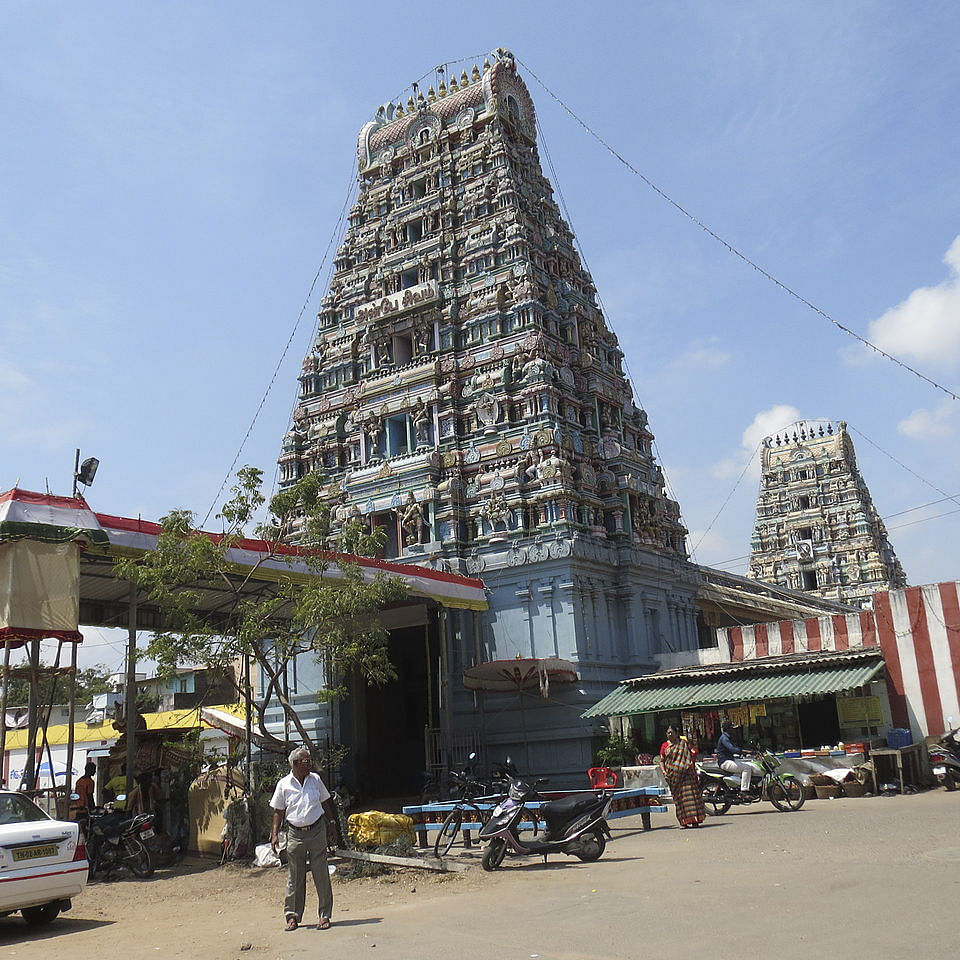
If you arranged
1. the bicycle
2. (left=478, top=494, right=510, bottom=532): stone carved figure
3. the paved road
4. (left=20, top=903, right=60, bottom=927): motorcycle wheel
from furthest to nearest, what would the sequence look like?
(left=478, top=494, right=510, bottom=532): stone carved figure
the bicycle
(left=20, top=903, right=60, bottom=927): motorcycle wheel
the paved road

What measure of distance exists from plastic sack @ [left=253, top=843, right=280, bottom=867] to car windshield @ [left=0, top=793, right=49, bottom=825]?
372 centimetres

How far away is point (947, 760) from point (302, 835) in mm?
14529

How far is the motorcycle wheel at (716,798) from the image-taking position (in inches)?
644

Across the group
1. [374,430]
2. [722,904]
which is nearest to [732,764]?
[722,904]

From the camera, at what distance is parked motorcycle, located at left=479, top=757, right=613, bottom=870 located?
1191cm

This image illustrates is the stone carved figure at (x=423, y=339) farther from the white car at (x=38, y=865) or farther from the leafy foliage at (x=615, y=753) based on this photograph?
the white car at (x=38, y=865)

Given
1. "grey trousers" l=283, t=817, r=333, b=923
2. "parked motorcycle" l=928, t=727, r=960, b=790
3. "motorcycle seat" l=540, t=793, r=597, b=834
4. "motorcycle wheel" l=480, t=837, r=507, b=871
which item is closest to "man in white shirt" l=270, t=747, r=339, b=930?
"grey trousers" l=283, t=817, r=333, b=923

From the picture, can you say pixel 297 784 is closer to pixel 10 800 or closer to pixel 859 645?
pixel 10 800

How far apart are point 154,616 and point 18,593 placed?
9.38 meters

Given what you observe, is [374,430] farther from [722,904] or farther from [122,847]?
[722,904]

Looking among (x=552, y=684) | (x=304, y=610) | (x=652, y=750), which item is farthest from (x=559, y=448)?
(x=304, y=610)

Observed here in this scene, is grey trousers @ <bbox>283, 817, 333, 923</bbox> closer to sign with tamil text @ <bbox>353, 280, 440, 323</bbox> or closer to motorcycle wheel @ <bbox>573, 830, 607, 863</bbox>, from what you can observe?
motorcycle wheel @ <bbox>573, 830, 607, 863</bbox>

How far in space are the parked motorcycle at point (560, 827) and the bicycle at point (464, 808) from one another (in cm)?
94

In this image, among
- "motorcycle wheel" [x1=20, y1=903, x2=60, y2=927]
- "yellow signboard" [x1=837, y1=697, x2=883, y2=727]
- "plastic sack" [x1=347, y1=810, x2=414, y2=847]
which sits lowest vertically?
"motorcycle wheel" [x1=20, y1=903, x2=60, y2=927]
